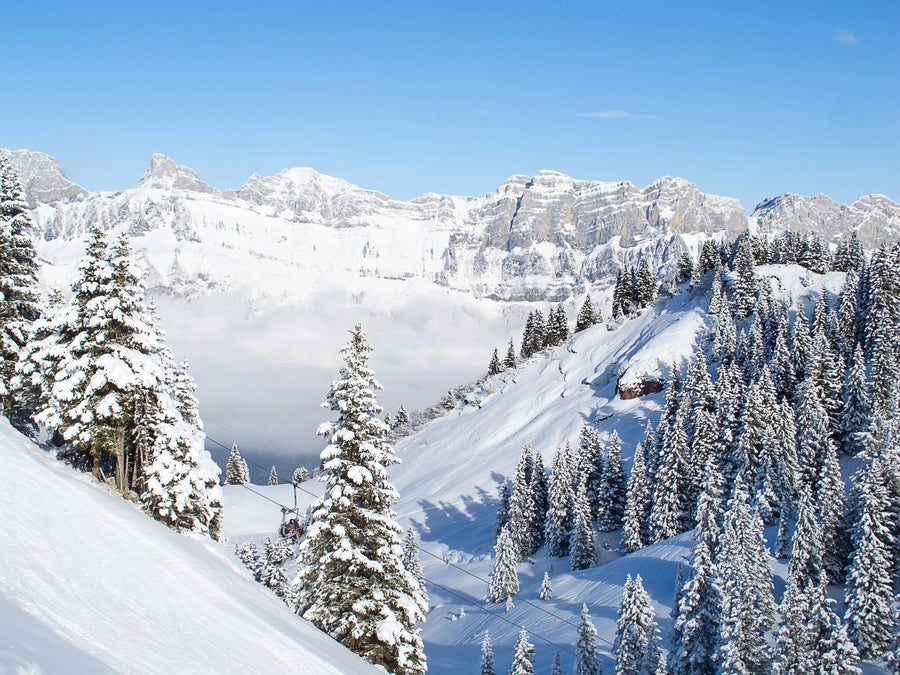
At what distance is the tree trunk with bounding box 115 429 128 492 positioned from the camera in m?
21.4

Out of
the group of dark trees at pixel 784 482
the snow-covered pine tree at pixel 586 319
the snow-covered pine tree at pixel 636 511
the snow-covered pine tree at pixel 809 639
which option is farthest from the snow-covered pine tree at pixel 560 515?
the snow-covered pine tree at pixel 586 319

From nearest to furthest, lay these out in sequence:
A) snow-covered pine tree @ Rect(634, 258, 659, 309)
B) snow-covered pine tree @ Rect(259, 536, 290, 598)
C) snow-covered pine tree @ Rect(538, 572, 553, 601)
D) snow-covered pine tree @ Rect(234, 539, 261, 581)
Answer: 1. snow-covered pine tree @ Rect(259, 536, 290, 598)
2. snow-covered pine tree @ Rect(538, 572, 553, 601)
3. snow-covered pine tree @ Rect(234, 539, 261, 581)
4. snow-covered pine tree @ Rect(634, 258, 659, 309)

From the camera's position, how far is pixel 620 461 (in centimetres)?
6291

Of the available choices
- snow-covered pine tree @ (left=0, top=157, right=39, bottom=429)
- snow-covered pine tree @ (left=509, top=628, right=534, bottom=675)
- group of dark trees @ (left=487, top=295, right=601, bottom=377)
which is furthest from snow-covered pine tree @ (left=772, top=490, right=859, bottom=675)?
group of dark trees @ (left=487, top=295, right=601, bottom=377)

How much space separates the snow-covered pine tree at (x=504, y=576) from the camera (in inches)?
2124

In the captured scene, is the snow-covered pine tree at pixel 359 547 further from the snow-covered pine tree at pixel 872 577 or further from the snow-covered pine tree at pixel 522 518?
the snow-covered pine tree at pixel 522 518

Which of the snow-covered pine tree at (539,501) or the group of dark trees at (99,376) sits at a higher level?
the group of dark trees at (99,376)

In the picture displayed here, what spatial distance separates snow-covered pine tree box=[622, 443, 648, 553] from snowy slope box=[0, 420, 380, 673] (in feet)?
150

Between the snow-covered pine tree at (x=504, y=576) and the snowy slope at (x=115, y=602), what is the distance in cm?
4013

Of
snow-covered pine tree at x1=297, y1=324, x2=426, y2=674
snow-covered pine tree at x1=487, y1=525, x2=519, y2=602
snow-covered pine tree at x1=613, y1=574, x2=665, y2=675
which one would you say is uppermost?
snow-covered pine tree at x1=297, y1=324, x2=426, y2=674

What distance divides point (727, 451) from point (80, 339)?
53.8 meters

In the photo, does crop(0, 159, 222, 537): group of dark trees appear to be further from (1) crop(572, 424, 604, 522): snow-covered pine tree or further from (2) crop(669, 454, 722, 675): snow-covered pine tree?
(1) crop(572, 424, 604, 522): snow-covered pine tree

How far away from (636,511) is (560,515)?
766 cm

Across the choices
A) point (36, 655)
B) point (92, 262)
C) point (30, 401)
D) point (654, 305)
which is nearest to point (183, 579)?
point (36, 655)
